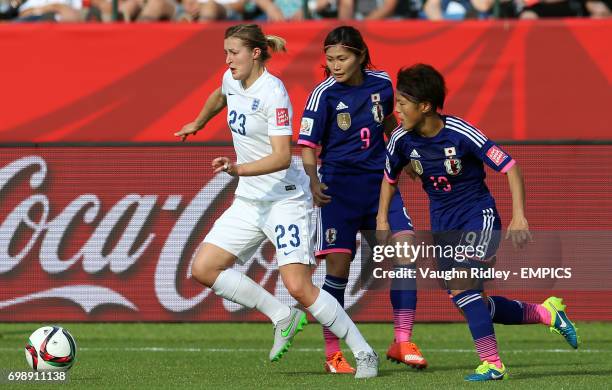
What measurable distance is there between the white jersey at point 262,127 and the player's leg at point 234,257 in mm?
149

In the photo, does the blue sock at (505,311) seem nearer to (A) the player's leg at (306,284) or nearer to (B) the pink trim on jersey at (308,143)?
(A) the player's leg at (306,284)

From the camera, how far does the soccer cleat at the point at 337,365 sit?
7.93 metres

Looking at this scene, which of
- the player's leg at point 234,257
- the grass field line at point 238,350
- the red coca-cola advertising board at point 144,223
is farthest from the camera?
the red coca-cola advertising board at point 144,223

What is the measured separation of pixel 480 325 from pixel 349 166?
1.49 metres

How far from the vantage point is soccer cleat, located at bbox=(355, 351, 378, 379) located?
742cm

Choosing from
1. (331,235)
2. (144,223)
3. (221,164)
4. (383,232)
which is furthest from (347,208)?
(144,223)

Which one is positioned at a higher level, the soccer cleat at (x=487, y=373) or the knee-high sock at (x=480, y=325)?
the knee-high sock at (x=480, y=325)

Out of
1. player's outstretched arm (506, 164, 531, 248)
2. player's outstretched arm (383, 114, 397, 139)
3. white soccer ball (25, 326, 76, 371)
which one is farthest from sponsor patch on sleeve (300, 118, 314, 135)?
white soccer ball (25, 326, 76, 371)

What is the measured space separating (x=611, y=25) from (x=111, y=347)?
5.69 metres

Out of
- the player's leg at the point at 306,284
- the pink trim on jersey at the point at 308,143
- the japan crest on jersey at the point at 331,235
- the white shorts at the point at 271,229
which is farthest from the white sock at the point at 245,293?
the pink trim on jersey at the point at 308,143

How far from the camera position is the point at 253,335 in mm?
10969

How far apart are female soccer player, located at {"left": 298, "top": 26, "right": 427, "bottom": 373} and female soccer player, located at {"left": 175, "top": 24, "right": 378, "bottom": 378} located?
428 mm

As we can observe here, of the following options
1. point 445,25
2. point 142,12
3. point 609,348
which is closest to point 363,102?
point 609,348

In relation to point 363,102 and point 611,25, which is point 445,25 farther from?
point 363,102
